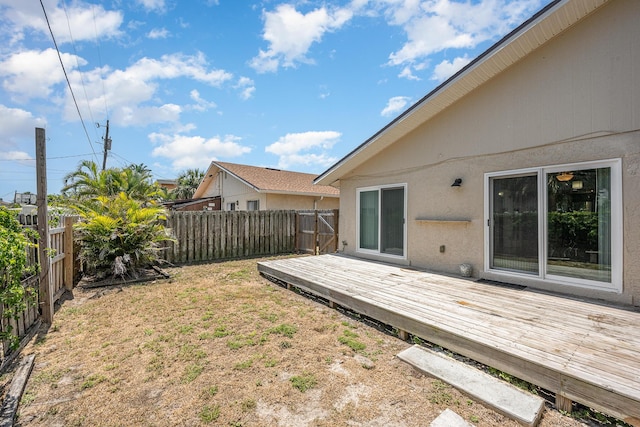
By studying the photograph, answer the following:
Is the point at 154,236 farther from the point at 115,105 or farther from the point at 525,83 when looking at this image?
the point at 115,105

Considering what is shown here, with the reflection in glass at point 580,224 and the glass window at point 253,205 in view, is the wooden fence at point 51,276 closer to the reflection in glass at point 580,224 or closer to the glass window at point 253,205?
the reflection in glass at point 580,224

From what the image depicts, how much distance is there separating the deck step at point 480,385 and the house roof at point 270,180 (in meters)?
10.7

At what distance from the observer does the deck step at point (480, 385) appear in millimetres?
2213

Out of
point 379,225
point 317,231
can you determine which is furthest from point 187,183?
point 379,225

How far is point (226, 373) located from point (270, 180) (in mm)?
12453

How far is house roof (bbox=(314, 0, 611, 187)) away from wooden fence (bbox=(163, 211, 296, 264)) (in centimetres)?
471

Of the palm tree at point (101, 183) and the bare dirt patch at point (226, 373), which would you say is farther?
the palm tree at point (101, 183)

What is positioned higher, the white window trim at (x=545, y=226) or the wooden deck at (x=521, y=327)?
the white window trim at (x=545, y=226)

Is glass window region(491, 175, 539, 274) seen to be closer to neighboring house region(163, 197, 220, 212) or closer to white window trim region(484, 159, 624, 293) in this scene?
white window trim region(484, 159, 624, 293)

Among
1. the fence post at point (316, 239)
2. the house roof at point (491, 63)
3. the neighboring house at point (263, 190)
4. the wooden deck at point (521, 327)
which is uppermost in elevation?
the house roof at point (491, 63)

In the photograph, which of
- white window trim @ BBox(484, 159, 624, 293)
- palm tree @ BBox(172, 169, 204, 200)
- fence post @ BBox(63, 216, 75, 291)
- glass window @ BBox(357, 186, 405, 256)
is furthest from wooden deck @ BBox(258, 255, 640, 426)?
palm tree @ BBox(172, 169, 204, 200)

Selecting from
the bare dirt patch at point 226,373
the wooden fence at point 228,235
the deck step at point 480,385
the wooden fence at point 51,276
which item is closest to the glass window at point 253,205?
the wooden fence at point 228,235

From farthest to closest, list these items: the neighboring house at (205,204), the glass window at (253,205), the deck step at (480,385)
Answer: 1. the neighboring house at (205,204)
2. the glass window at (253,205)
3. the deck step at (480,385)

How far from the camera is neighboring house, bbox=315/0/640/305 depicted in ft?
13.0
